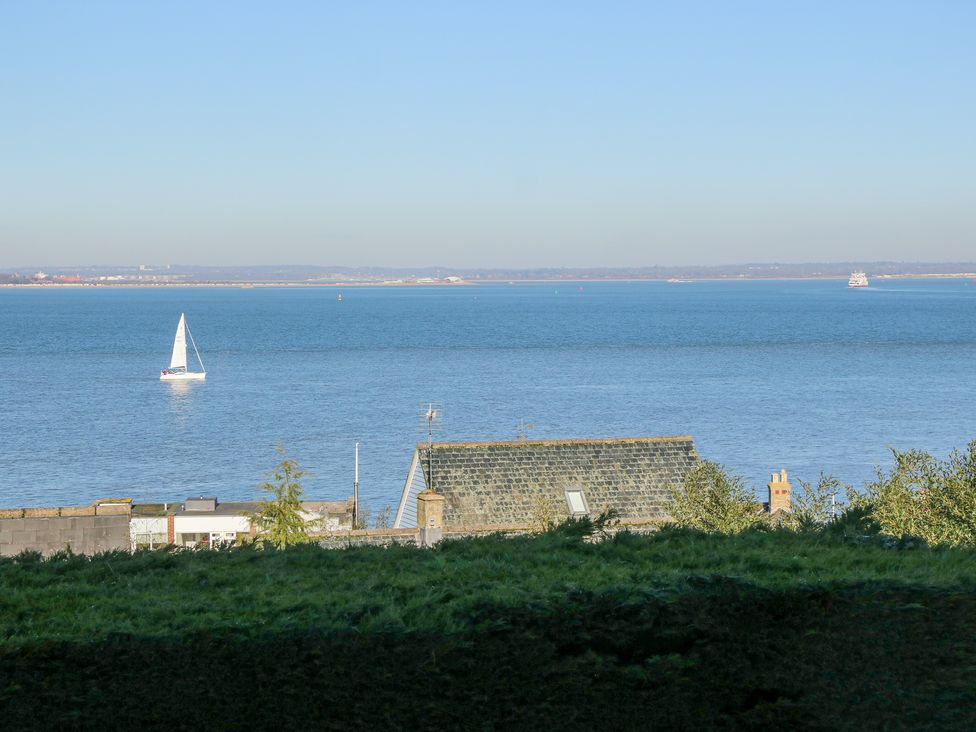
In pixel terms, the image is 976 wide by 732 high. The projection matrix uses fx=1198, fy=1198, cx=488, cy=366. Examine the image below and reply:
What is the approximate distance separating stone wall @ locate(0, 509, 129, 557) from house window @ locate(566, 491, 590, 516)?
426 inches

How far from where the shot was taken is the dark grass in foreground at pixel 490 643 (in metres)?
6.70

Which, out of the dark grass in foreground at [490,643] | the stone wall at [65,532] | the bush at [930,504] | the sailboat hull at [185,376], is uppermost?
the dark grass in foreground at [490,643]

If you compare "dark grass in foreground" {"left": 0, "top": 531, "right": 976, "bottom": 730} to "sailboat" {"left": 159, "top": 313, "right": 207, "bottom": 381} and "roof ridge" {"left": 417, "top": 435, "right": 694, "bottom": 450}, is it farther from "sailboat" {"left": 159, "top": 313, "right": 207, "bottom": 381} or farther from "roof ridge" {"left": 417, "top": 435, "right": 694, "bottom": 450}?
"sailboat" {"left": 159, "top": 313, "right": 207, "bottom": 381}

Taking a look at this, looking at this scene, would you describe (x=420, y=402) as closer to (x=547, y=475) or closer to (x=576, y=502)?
(x=547, y=475)

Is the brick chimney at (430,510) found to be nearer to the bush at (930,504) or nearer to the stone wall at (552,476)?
the stone wall at (552,476)

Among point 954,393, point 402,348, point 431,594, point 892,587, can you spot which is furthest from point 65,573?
point 402,348

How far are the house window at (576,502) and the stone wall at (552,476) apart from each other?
19cm

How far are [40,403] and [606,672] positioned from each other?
81205 millimetres

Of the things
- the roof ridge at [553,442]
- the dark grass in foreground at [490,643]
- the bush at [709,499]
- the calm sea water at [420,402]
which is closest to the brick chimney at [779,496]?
the bush at [709,499]

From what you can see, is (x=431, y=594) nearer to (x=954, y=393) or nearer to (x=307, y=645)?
(x=307, y=645)

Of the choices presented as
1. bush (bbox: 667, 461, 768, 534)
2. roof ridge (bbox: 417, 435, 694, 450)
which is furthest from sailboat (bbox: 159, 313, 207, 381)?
bush (bbox: 667, 461, 768, 534)

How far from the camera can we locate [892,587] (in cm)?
763

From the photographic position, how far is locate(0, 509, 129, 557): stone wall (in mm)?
21516

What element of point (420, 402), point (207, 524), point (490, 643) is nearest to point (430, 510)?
point (207, 524)
